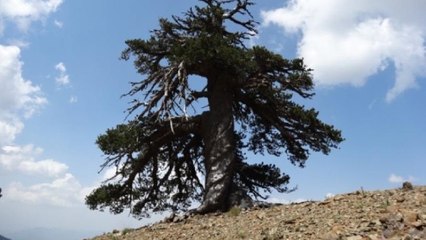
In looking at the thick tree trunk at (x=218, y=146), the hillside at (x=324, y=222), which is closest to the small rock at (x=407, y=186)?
the hillside at (x=324, y=222)

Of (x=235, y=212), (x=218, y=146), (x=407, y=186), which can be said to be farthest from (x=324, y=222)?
(x=218, y=146)

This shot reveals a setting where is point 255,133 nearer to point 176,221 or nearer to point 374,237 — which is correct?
point 176,221

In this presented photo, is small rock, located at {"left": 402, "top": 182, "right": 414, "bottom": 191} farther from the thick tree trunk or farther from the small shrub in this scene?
the thick tree trunk

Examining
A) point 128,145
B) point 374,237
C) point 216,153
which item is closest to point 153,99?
point 128,145

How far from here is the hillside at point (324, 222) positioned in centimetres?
891

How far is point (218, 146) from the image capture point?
61.9 ft

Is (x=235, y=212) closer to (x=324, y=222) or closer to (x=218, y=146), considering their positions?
(x=218, y=146)

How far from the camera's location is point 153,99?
750 inches

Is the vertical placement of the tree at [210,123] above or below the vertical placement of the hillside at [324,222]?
above

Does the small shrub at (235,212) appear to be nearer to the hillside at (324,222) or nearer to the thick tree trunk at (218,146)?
the hillside at (324,222)

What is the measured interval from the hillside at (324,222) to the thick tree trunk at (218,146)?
173cm

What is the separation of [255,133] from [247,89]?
A: 2.84m

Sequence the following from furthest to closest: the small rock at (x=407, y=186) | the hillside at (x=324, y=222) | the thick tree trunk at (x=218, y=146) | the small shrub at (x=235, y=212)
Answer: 1. the thick tree trunk at (x=218, y=146)
2. the small shrub at (x=235, y=212)
3. the small rock at (x=407, y=186)
4. the hillside at (x=324, y=222)

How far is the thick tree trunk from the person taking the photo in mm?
17953
